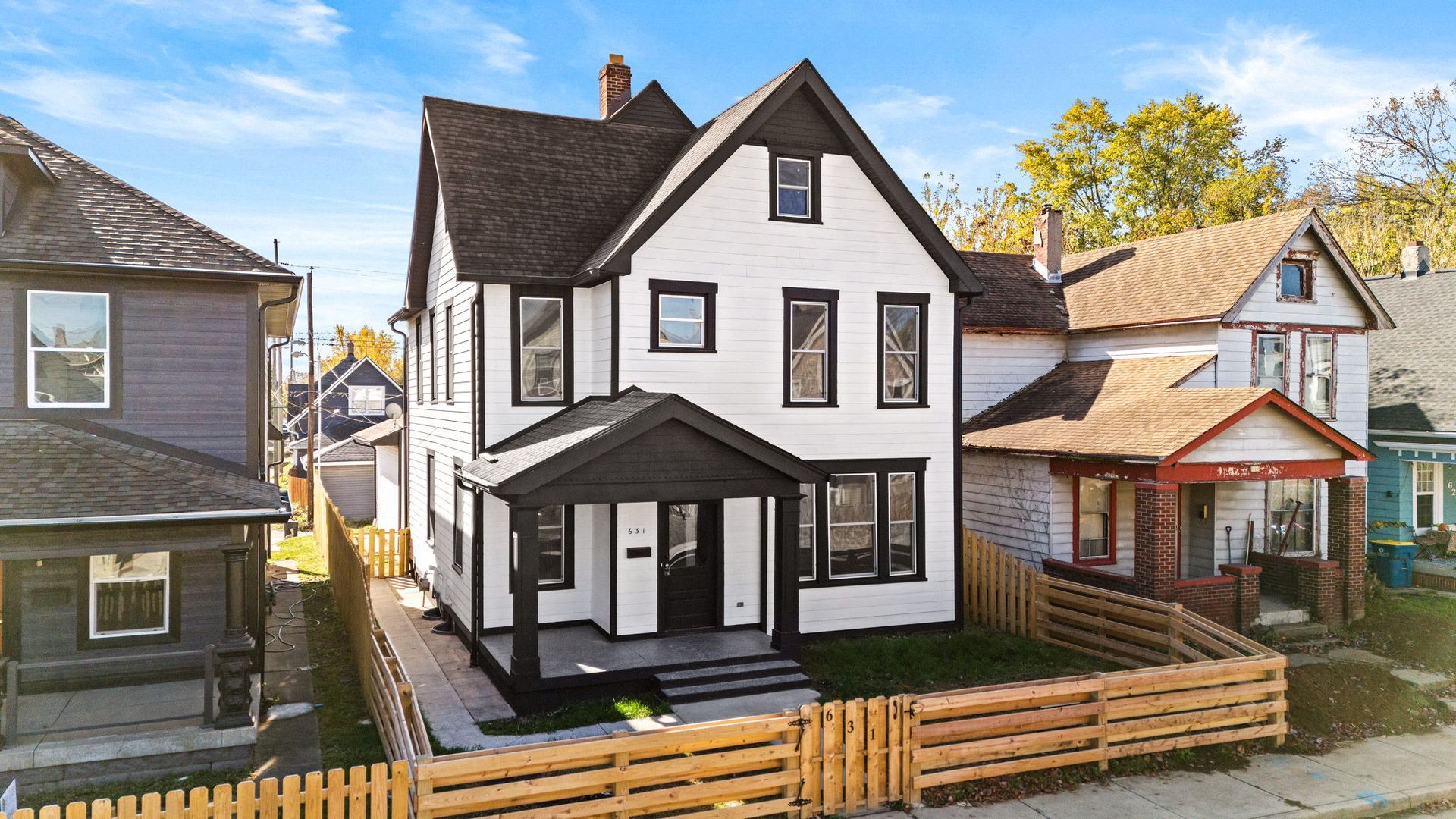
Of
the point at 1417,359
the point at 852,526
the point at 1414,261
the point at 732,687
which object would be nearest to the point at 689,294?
the point at 852,526

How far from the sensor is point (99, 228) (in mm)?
13883

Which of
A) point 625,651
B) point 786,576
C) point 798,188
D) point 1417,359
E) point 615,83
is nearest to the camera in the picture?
point 625,651

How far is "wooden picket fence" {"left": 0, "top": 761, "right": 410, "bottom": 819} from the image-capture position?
7578 mm

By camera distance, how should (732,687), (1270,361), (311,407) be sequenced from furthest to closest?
(311,407)
(1270,361)
(732,687)

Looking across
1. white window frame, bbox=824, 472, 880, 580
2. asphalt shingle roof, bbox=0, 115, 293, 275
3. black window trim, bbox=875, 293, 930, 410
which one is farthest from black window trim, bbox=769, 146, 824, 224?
asphalt shingle roof, bbox=0, 115, 293, 275

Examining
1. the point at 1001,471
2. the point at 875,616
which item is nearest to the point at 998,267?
the point at 1001,471

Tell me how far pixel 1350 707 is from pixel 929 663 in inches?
235

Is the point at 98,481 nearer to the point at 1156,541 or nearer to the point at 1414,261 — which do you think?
the point at 1156,541

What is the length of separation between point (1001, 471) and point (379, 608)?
1320 centimetres

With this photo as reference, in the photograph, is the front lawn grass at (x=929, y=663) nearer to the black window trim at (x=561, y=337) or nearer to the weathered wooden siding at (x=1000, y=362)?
the black window trim at (x=561, y=337)

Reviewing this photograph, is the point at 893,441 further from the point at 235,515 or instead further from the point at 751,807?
the point at 235,515

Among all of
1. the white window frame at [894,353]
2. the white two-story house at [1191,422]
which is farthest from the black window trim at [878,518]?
the white two-story house at [1191,422]

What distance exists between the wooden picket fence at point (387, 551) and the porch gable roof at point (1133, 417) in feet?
44.5

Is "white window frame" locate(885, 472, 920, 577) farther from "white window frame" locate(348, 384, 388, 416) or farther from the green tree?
the green tree
